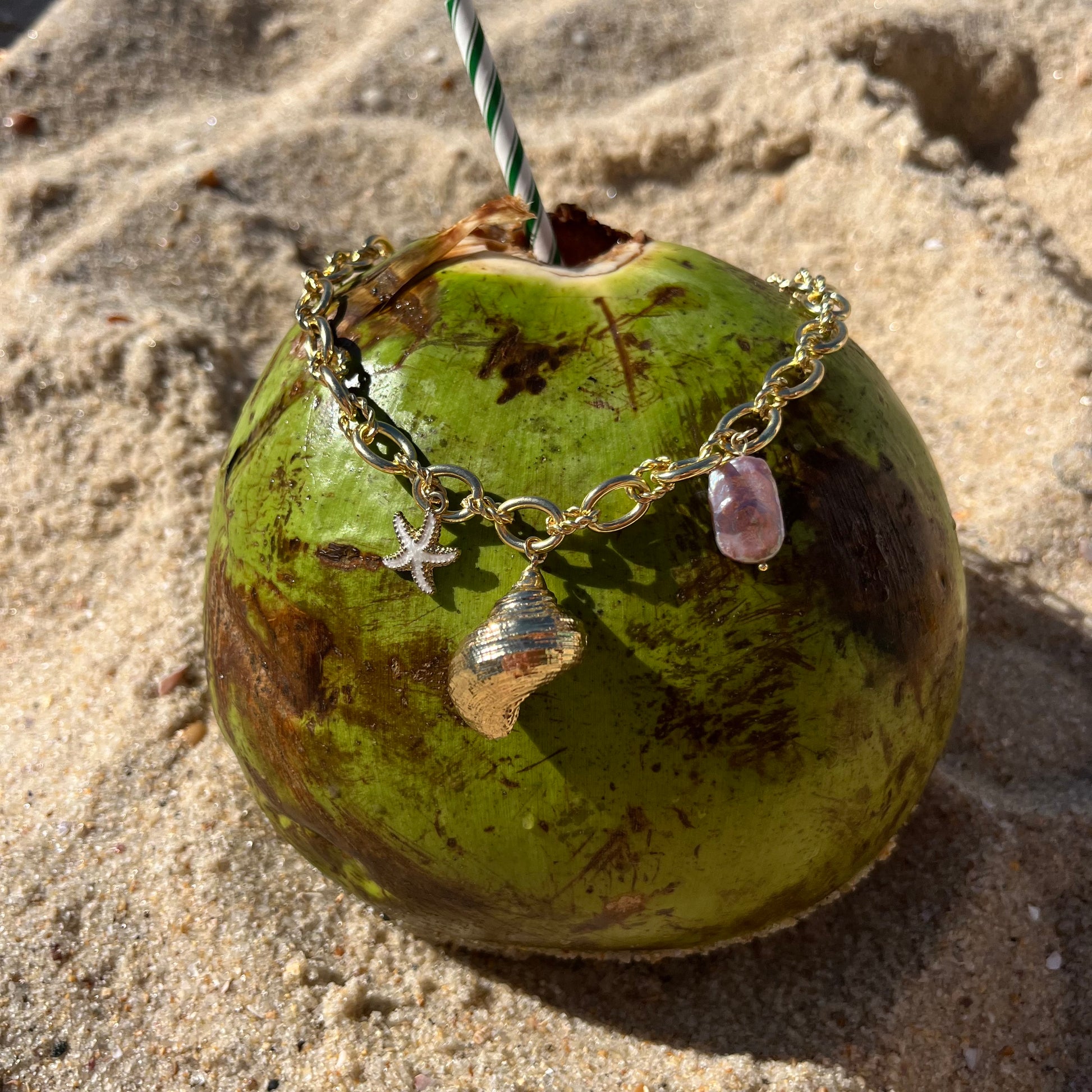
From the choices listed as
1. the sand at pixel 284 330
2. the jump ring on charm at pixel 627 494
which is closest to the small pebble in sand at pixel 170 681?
the sand at pixel 284 330

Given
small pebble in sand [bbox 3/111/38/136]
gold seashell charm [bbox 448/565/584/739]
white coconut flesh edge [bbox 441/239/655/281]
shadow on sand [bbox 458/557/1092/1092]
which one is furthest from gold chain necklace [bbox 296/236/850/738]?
small pebble in sand [bbox 3/111/38/136]

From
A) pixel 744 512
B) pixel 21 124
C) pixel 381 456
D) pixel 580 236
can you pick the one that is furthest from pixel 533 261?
pixel 21 124

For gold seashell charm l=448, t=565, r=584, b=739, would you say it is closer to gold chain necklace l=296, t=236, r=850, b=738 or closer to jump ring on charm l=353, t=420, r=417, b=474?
gold chain necklace l=296, t=236, r=850, b=738

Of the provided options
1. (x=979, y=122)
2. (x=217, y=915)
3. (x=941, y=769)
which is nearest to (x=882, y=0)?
(x=979, y=122)

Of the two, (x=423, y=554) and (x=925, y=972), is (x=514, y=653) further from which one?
(x=925, y=972)

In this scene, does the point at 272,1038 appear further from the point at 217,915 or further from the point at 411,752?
the point at 411,752

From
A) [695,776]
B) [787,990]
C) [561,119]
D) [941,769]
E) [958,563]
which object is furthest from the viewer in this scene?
[561,119]
